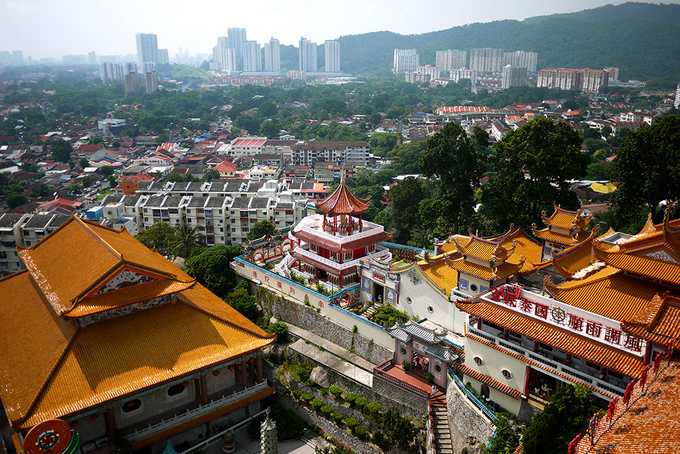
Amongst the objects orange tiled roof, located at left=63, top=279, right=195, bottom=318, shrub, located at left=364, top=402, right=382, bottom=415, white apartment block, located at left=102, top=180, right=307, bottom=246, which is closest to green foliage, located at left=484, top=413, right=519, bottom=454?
shrub, located at left=364, top=402, right=382, bottom=415

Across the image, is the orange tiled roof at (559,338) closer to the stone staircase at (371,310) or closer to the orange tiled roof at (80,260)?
the stone staircase at (371,310)

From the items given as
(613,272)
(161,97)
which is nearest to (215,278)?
(613,272)

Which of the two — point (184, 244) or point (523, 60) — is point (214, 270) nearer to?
point (184, 244)

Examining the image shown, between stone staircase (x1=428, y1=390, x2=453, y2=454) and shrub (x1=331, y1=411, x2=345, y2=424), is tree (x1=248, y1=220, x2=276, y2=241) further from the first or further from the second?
stone staircase (x1=428, y1=390, x2=453, y2=454)

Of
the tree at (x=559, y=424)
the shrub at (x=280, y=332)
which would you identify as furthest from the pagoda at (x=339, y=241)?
the tree at (x=559, y=424)

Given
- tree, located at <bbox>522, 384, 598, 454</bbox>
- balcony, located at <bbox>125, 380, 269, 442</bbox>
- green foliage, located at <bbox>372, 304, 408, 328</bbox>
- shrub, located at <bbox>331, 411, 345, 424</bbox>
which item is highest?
tree, located at <bbox>522, 384, 598, 454</bbox>
